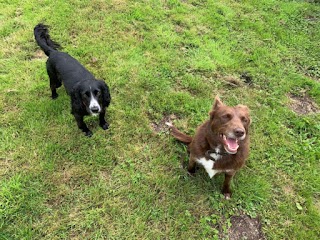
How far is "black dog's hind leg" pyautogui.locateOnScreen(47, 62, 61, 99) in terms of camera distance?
420 centimetres

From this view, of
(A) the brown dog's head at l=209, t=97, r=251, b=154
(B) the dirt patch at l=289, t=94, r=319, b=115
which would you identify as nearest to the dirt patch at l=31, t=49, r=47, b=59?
(A) the brown dog's head at l=209, t=97, r=251, b=154

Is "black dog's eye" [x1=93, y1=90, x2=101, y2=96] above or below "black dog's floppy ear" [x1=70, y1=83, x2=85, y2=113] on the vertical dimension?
above

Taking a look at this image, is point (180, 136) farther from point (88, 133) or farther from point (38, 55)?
point (38, 55)

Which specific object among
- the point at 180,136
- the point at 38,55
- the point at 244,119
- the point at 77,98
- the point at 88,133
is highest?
the point at 244,119

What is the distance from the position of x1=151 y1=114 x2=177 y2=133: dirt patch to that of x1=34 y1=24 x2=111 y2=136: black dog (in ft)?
2.45

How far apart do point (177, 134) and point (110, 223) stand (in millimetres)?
1547

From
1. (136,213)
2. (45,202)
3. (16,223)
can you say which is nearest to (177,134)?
(136,213)

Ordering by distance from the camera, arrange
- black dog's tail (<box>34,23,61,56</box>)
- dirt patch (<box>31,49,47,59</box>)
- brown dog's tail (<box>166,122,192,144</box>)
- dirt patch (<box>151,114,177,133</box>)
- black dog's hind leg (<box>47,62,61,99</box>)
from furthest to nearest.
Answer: dirt patch (<box>31,49,47,59</box>)
black dog's tail (<box>34,23,61,56</box>)
dirt patch (<box>151,114,177,133</box>)
black dog's hind leg (<box>47,62,61,99</box>)
brown dog's tail (<box>166,122,192,144</box>)

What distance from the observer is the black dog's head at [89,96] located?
3.53 m

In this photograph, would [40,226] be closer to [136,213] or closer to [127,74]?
[136,213]

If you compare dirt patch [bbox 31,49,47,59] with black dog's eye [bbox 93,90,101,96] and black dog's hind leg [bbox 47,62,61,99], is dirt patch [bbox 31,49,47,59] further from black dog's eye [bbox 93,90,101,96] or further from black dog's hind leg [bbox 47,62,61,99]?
black dog's eye [bbox 93,90,101,96]

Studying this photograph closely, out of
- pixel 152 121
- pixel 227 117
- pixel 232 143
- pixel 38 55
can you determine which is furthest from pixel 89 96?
→ pixel 38 55

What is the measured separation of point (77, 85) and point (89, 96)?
0.23 m

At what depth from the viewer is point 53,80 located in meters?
4.30
